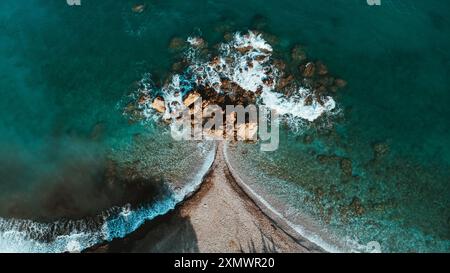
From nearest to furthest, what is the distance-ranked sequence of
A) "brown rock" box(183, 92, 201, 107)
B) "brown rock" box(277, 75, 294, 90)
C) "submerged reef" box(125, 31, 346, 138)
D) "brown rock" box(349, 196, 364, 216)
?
"brown rock" box(349, 196, 364, 216)
"brown rock" box(183, 92, 201, 107)
"submerged reef" box(125, 31, 346, 138)
"brown rock" box(277, 75, 294, 90)

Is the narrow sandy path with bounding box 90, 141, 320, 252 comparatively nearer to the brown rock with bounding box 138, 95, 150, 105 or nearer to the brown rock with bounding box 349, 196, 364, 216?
the brown rock with bounding box 349, 196, 364, 216

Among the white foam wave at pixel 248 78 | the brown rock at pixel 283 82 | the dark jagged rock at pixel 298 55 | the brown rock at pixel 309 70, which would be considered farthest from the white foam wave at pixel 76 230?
the dark jagged rock at pixel 298 55

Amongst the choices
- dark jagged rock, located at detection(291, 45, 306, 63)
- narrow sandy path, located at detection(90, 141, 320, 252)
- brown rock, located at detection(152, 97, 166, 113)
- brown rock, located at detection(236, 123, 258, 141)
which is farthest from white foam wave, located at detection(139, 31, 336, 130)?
narrow sandy path, located at detection(90, 141, 320, 252)

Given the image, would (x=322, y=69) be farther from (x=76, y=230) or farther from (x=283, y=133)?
(x=76, y=230)

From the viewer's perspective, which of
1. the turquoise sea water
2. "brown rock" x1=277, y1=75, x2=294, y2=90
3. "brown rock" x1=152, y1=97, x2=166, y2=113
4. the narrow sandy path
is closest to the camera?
the narrow sandy path

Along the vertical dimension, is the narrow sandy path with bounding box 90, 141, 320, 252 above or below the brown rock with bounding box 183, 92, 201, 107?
below

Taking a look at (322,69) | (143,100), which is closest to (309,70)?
(322,69)

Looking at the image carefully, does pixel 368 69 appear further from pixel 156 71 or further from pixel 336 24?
pixel 156 71

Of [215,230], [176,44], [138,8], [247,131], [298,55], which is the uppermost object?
[138,8]
